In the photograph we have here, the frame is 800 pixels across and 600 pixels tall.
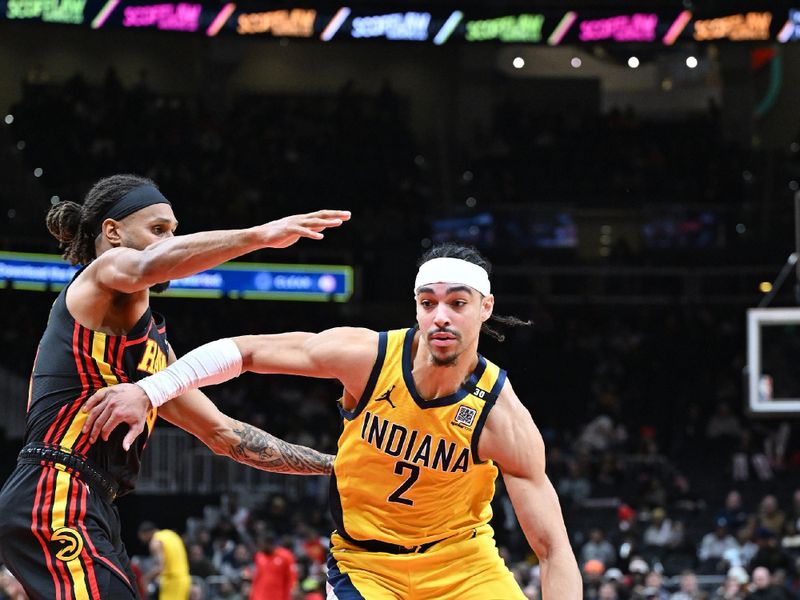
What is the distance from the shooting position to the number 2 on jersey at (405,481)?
212 inches

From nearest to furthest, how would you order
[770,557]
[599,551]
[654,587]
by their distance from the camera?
[654,587], [770,557], [599,551]

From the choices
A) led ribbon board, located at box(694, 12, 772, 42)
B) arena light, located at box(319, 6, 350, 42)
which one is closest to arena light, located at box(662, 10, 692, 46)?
led ribbon board, located at box(694, 12, 772, 42)

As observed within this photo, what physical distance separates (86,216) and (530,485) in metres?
2.15

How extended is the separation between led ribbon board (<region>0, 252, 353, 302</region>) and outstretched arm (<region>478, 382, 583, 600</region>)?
58.6ft

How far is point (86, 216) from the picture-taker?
5449 millimetres

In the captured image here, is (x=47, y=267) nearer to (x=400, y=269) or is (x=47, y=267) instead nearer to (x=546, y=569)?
(x=400, y=269)

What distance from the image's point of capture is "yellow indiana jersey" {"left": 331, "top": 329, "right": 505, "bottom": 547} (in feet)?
17.6

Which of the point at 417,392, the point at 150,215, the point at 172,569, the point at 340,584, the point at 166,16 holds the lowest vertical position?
the point at 172,569

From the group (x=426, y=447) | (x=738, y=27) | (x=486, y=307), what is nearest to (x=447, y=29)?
(x=738, y=27)

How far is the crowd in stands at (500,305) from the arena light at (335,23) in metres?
2.20

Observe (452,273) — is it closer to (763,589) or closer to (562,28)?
(763,589)

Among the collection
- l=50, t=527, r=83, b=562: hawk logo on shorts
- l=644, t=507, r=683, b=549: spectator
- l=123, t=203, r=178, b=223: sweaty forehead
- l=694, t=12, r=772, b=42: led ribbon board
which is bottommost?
l=644, t=507, r=683, b=549: spectator

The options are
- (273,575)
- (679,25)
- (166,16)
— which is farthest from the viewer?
(679,25)

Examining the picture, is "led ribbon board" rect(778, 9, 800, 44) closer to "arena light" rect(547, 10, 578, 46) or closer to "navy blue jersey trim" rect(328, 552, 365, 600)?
"arena light" rect(547, 10, 578, 46)
